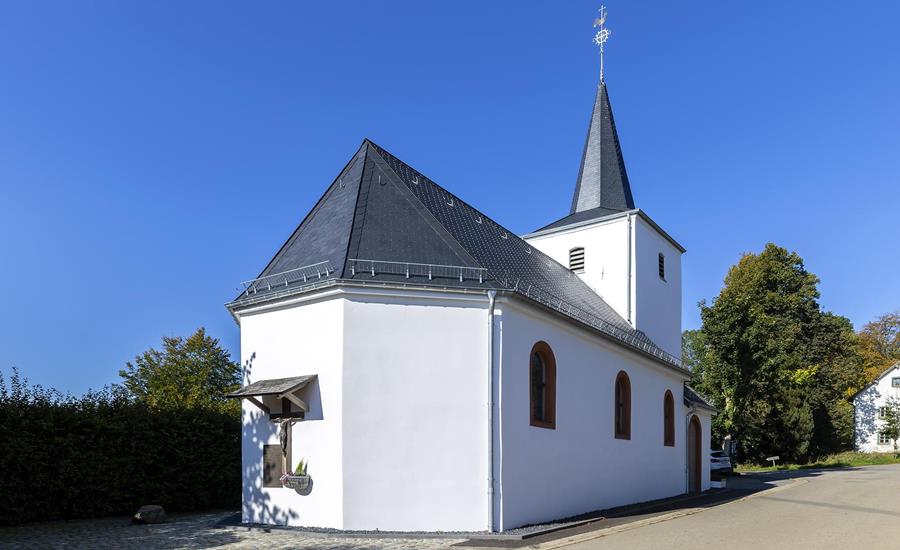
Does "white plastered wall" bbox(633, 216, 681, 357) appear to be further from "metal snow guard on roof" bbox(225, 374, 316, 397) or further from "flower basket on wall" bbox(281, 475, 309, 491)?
"flower basket on wall" bbox(281, 475, 309, 491)

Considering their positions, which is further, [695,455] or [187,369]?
[187,369]

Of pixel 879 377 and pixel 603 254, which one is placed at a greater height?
pixel 603 254

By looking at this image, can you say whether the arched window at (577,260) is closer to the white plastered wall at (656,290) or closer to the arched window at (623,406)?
the white plastered wall at (656,290)

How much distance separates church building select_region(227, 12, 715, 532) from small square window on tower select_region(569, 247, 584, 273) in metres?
6.08

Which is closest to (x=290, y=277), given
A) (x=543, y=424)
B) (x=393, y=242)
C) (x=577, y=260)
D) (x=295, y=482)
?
(x=393, y=242)

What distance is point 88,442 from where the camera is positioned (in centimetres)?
1534

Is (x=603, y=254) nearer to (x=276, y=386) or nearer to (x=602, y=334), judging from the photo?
(x=602, y=334)

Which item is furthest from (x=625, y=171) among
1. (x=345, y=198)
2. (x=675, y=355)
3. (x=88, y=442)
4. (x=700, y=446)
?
(x=88, y=442)

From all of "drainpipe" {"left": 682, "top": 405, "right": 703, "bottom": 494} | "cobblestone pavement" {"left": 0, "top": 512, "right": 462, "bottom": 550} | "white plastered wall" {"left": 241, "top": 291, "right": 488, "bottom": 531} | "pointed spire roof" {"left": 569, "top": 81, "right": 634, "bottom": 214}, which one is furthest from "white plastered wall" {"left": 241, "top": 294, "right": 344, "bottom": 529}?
"drainpipe" {"left": 682, "top": 405, "right": 703, "bottom": 494}

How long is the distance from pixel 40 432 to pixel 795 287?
49501 mm

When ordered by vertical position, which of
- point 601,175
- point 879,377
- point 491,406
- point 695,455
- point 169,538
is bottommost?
point 695,455

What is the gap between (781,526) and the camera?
1388 cm

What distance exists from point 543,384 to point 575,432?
1.79m

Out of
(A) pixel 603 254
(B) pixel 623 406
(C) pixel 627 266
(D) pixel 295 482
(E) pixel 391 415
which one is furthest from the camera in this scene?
(A) pixel 603 254
